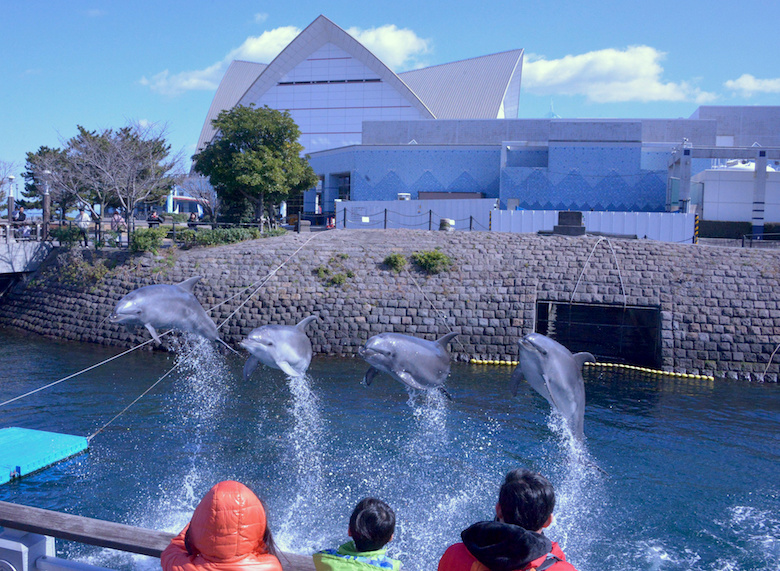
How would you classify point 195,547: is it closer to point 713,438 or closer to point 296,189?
point 713,438

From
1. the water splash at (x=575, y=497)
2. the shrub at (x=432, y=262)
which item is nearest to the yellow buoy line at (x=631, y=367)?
the shrub at (x=432, y=262)

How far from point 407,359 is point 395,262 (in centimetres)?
1554

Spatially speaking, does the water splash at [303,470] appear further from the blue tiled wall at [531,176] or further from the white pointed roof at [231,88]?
the white pointed roof at [231,88]

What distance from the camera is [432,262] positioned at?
23016 mm

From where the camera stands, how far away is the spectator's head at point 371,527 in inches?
144

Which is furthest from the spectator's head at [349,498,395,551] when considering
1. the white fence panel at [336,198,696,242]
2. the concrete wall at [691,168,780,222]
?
the concrete wall at [691,168,780,222]

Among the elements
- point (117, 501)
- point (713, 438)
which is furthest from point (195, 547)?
point (713, 438)

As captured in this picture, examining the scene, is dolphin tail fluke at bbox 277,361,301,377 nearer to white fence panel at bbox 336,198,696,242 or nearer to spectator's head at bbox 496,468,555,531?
spectator's head at bbox 496,468,555,531

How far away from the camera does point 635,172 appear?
34.7 meters

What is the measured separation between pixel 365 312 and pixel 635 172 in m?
20.8

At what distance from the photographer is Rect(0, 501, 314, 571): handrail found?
12.2 feet

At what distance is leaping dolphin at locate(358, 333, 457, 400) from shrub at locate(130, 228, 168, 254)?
61.0ft

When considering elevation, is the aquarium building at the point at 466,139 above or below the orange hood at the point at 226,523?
above

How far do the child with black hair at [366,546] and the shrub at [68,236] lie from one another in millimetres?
26784
